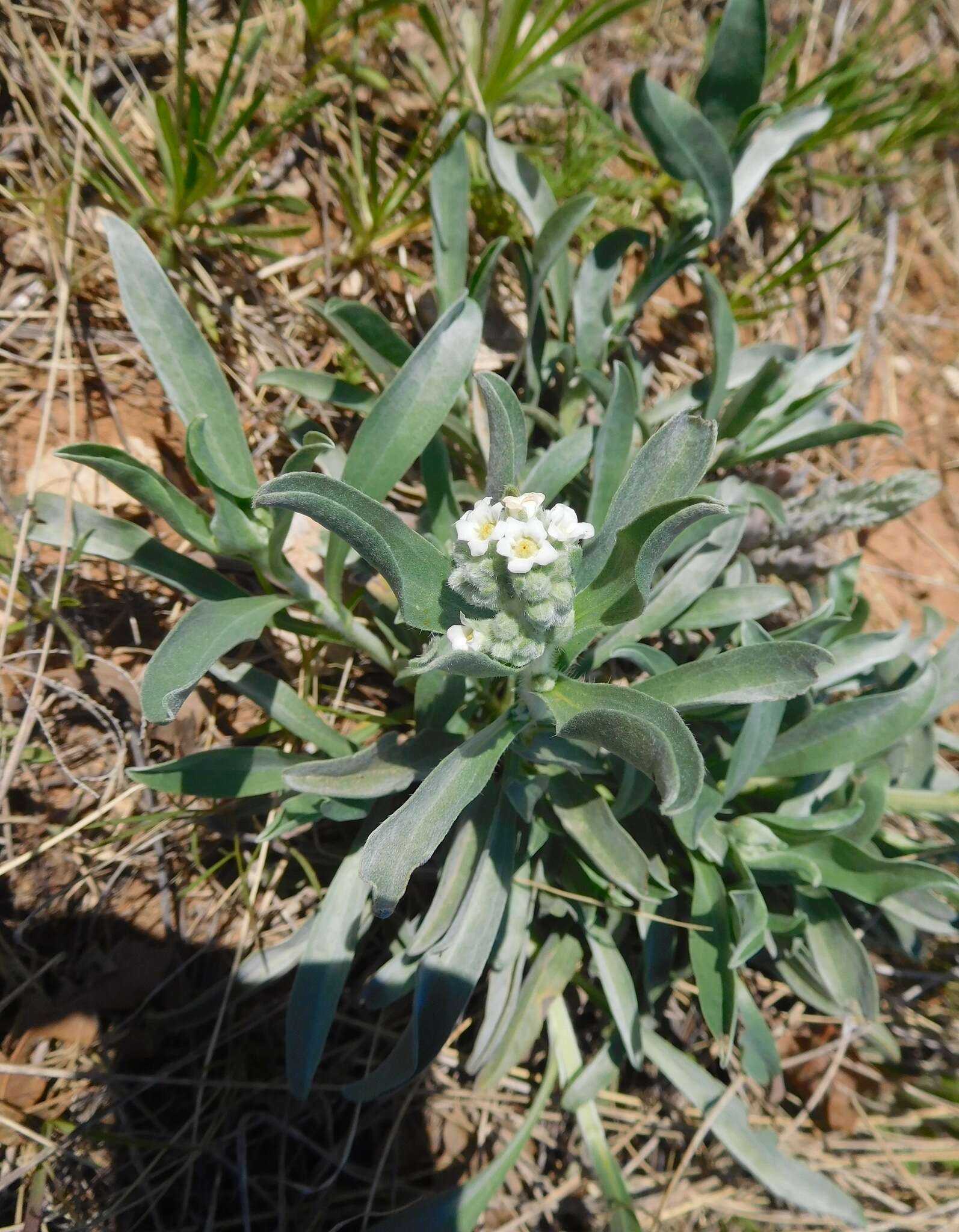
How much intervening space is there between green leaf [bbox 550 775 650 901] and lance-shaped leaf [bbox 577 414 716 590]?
2.47ft

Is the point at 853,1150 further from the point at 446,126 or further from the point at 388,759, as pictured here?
the point at 446,126

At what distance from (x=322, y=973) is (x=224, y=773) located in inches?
22.1

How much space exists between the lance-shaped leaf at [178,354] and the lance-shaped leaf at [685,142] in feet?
4.70

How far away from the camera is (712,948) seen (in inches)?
90.5

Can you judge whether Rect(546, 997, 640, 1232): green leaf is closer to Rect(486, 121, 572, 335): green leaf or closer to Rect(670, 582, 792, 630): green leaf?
Rect(670, 582, 792, 630): green leaf

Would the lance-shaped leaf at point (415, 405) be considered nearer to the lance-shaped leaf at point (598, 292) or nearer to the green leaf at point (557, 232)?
the green leaf at point (557, 232)

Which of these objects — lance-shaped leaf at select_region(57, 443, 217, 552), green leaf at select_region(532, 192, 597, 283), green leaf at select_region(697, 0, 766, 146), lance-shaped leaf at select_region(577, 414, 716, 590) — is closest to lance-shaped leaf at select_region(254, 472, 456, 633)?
lance-shaped leaf at select_region(577, 414, 716, 590)

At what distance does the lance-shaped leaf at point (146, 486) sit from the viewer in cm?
179

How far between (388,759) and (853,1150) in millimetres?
2289

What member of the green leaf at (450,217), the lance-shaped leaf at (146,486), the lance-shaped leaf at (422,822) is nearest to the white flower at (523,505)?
the lance-shaped leaf at (422,822)

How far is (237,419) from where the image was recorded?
2133 mm

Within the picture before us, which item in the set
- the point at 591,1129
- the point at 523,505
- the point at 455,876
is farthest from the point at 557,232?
the point at 591,1129

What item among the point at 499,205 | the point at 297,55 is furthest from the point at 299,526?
the point at 297,55

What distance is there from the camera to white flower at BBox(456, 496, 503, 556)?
5.08 feet
